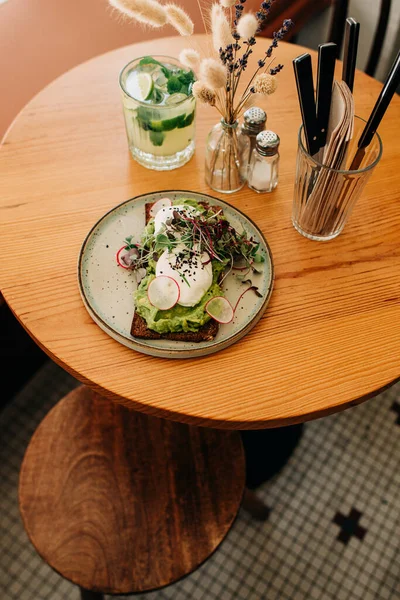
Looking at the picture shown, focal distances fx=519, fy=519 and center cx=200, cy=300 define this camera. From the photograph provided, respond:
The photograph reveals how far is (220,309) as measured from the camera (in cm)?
99

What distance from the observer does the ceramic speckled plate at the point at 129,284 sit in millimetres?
961

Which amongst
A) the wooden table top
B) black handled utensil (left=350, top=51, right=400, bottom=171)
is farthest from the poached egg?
black handled utensil (left=350, top=51, right=400, bottom=171)

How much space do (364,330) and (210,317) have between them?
31 cm

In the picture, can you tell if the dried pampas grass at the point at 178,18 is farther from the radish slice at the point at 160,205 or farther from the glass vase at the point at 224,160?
the radish slice at the point at 160,205

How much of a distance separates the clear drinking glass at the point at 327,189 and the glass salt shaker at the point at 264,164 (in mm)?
85

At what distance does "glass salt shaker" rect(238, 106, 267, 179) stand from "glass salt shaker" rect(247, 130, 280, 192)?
0.7 inches

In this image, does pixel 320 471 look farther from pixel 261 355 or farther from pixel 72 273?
pixel 72 273

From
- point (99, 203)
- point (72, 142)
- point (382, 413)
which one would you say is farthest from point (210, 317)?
point (382, 413)

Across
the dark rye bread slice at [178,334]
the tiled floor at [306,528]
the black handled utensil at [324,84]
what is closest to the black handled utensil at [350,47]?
the black handled utensil at [324,84]

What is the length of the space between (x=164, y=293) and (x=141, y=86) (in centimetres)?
52

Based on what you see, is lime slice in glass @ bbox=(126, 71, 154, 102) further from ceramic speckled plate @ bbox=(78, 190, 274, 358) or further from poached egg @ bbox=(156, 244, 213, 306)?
poached egg @ bbox=(156, 244, 213, 306)

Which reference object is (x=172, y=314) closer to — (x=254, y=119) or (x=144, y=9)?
(x=254, y=119)

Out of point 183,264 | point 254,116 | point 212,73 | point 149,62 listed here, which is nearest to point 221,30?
point 212,73

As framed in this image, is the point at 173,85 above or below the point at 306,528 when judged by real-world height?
above
